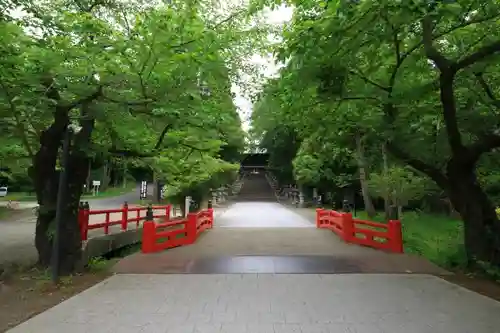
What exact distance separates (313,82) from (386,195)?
38.6 feet

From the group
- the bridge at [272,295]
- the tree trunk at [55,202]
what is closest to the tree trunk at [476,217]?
the bridge at [272,295]

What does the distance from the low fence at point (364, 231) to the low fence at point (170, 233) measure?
4900 millimetres

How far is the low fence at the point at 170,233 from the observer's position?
10.6 metres

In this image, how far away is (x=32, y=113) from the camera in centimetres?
690

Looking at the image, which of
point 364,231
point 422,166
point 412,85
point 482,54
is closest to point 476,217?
point 422,166

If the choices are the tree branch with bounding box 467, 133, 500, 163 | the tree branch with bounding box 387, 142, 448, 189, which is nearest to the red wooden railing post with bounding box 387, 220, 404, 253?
the tree branch with bounding box 387, 142, 448, 189

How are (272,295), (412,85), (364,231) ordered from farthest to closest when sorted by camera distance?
(364,231), (412,85), (272,295)

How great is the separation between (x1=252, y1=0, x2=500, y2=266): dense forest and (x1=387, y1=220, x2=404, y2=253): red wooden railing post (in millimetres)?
2091

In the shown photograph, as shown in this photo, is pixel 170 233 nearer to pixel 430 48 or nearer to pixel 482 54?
pixel 430 48

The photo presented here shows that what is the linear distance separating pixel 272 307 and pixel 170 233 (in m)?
6.11

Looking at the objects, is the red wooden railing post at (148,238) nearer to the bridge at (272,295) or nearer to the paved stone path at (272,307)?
the bridge at (272,295)

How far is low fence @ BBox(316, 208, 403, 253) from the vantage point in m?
10.9

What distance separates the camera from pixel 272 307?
5.78 metres

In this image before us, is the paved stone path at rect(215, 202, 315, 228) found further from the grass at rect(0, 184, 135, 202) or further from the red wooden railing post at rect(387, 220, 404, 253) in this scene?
the grass at rect(0, 184, 135, 202)
